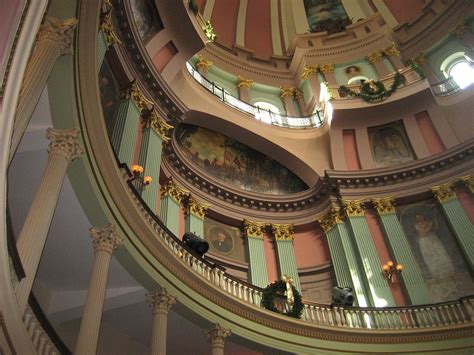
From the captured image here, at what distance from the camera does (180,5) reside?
19.5m

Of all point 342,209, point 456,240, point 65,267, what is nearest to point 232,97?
point 342,209

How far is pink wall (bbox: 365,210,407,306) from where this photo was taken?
58.1ft

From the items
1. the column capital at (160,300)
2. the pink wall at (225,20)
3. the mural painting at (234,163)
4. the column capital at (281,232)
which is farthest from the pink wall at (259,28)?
the column capital at (160,300)

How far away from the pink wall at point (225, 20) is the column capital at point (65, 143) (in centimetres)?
1965

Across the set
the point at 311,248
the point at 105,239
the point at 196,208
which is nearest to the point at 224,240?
the point at 196,208

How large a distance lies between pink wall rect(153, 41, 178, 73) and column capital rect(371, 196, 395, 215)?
9.79 meters

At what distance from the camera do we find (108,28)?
15.4 m

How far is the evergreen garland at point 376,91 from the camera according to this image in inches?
917

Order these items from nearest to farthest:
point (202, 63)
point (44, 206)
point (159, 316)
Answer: point (44, 206)
point (159, 316)
point (202, 63)

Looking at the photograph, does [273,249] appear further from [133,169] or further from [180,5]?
[180,5]

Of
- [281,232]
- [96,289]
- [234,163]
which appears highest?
[234,163]

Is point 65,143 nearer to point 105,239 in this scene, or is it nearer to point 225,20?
point 105,239

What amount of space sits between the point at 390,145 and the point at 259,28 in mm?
12545

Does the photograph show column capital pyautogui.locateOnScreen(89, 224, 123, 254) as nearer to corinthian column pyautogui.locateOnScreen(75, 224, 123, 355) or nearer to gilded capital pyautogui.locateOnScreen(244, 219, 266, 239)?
corinthian column pyautogui.locateOnScreen(75, 224, 123, 355)
